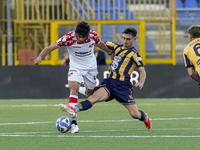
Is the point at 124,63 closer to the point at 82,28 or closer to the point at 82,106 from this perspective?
the point at 82,28

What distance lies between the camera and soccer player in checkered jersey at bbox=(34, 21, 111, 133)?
21.1 feet

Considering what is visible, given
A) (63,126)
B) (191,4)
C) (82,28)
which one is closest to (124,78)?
(82,28)

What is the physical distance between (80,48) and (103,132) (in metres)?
1.31

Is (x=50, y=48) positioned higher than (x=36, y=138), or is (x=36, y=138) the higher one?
(x=50, y=48)

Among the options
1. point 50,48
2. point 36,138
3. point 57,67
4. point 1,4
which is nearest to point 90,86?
point 50,48

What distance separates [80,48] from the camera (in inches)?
265

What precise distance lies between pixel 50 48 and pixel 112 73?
1.03 metres

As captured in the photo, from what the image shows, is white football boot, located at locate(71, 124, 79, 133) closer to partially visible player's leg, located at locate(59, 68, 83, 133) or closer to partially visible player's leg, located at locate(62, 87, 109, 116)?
partially visible player's leg, located at locate(62, 87, 109, 116)

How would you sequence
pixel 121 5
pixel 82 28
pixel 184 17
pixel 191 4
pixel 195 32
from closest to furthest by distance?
pixel 195 32, pixel 82 28, pixel 121 5, pixel 184 17, pixel 191 4

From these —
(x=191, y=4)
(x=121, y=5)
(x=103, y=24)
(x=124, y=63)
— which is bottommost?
(x=124, y=63)

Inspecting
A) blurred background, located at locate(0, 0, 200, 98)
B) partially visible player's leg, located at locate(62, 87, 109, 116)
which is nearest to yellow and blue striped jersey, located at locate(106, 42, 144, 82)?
partially visible player's leg, located at locate(62, 87, 109, 116)

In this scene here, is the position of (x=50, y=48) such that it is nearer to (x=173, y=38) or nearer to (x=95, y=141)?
(x=95, y=141)

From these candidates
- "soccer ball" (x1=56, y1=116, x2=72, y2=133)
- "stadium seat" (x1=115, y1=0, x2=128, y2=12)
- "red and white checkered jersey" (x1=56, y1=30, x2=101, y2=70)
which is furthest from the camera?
"stadium seat" (x1=115, y1=0, x2=128, y2=12)

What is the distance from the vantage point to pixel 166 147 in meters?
4.92
